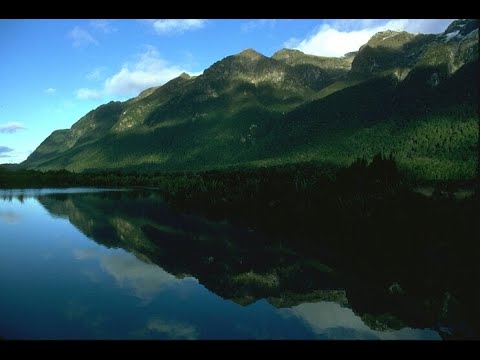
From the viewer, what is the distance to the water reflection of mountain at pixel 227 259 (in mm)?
33500

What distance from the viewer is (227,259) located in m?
46.8

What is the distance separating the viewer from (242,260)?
46188mm

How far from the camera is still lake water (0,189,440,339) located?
25.4 m

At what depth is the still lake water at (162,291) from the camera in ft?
83.4

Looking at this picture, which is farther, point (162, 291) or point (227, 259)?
point (227, 259)

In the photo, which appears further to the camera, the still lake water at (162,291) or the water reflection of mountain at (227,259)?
the water reflection of mountain at (227,259)

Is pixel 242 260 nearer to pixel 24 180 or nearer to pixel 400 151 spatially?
pixel 400 151

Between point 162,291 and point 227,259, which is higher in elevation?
point 162,291

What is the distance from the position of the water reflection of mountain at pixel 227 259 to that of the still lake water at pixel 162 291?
158 millimetres

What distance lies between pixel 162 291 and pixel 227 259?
13449mm

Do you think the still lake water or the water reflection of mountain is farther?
the water reflection of mountain

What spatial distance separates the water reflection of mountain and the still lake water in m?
0.16
